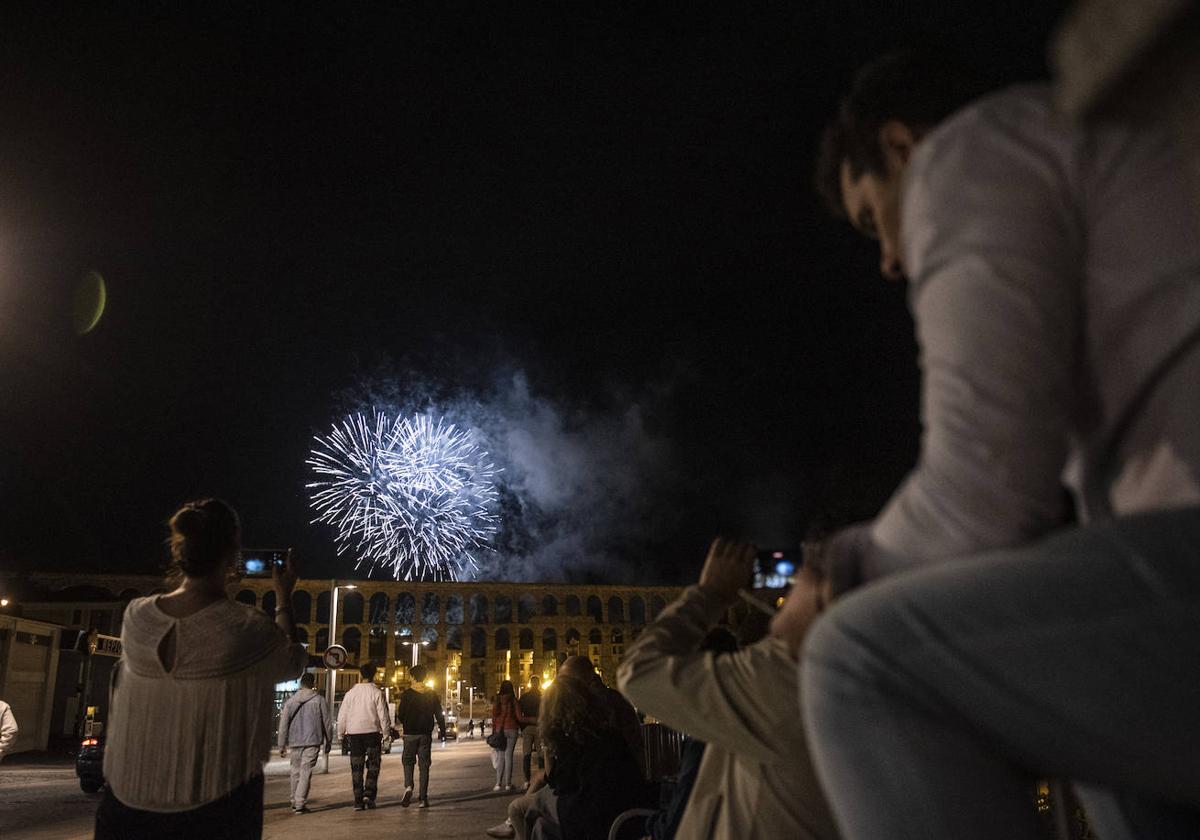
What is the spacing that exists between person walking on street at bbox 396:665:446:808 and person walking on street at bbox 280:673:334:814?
120 cm

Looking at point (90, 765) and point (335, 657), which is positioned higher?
point (335, 657)

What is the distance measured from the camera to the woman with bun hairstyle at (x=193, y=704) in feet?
10.2

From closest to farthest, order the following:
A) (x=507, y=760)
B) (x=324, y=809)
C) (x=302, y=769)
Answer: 1. (x=302, y=769)
2. (x=324, y=809)
3. (x=507, y=760)

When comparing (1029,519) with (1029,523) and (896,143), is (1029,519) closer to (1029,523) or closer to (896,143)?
(1029,523)

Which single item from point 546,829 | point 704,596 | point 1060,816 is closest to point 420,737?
point 546,829

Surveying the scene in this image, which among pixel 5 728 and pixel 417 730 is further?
pixel 417 730

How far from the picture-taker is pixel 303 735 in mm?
12211

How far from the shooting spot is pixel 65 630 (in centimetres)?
3173

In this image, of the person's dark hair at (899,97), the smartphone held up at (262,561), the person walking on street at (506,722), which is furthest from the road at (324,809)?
the person's dark hair at (899,97)

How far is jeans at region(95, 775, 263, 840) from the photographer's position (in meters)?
3.08

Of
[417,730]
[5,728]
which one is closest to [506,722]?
[417,730]

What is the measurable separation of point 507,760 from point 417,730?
9.10 ft

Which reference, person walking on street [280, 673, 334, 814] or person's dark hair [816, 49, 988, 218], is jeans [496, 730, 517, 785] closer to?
person walking on street [280, 673, 334, 814]

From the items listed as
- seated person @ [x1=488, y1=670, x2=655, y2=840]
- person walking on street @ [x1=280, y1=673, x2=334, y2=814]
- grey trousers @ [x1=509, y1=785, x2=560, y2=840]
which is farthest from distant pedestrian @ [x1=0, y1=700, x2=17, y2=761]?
seated person @ [x1=488, y1=670, x2=655, y2=840]
